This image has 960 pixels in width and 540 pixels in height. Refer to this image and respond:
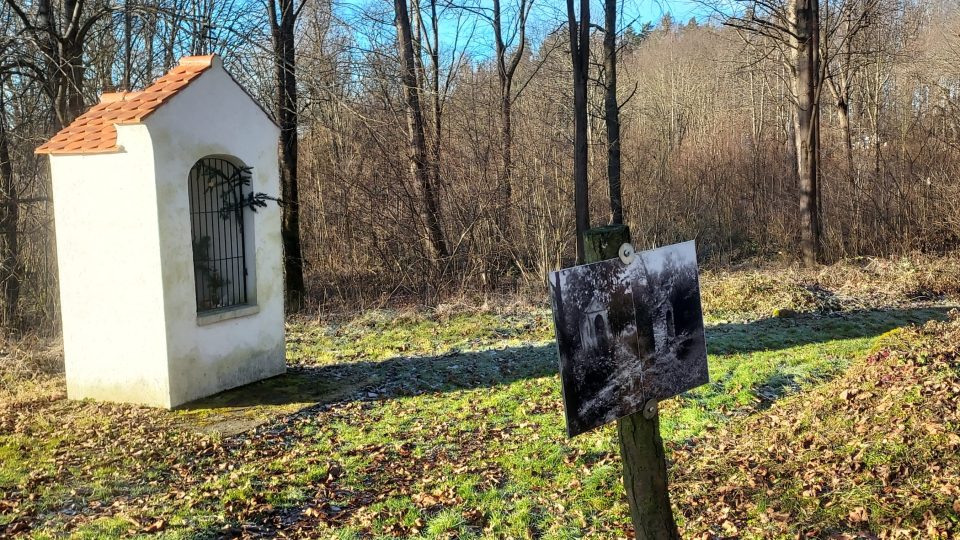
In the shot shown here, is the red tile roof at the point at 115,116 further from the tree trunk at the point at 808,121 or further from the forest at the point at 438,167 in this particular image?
the tree trunk at the point at 808,121

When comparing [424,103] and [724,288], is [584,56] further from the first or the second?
[724,288]

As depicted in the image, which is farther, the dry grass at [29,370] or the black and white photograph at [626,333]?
the dry grass at [29,370]

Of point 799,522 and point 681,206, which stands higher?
point 681,206

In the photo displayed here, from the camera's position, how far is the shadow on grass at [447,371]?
7.93 metres

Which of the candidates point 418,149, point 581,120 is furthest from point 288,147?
point 581,120

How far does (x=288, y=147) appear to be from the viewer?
14.1m

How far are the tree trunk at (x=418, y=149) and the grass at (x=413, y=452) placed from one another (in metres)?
5.66

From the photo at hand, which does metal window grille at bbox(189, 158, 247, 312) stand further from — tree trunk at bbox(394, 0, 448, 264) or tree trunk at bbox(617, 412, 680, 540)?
tree trunk at bbox(394, 0, 448, 264)

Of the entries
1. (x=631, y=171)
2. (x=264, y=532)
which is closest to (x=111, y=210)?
(x=264, y=532)

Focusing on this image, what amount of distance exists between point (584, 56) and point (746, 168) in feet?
31.5

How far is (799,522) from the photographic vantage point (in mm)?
4512

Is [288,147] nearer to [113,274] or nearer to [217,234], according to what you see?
[217,234]

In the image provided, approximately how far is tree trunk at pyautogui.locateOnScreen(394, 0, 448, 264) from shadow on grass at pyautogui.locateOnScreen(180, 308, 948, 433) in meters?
5.59

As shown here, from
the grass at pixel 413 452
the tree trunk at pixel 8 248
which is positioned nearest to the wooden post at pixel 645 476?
the grass at pixel 413 452
